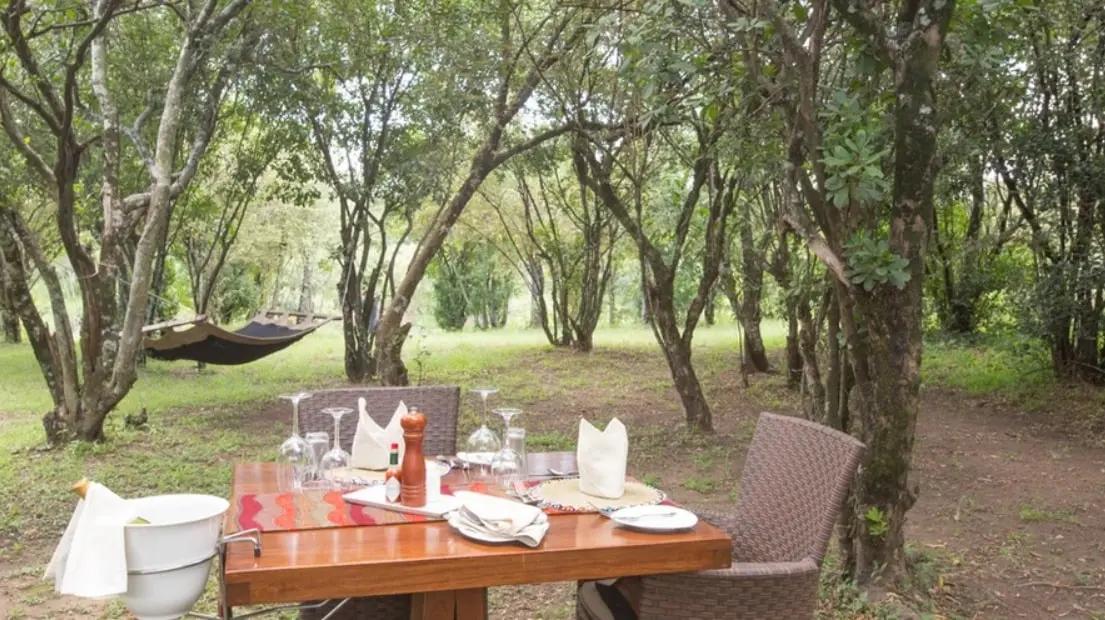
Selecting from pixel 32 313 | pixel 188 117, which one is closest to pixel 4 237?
pixel 32 313

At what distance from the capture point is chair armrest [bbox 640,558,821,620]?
1643 mm

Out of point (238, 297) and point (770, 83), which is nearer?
point (770, 83)

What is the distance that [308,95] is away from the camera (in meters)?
7.04

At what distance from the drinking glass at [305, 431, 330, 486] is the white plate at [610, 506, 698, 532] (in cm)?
69

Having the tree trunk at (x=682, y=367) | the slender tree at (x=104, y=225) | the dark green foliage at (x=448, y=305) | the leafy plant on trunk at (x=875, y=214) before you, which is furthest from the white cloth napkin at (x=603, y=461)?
the dark green foliage at (x=448, y=305)

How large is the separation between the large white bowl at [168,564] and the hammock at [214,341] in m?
4.76

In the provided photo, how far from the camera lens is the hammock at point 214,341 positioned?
252 inches

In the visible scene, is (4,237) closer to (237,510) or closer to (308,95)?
(308,95)

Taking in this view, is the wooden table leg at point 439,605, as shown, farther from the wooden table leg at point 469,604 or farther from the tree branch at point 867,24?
the tree branch at point 867,24

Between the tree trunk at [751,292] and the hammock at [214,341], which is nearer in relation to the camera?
the hammock at [214,341]

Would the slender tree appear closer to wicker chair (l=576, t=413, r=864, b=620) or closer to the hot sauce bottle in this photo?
the hot sauce bottle

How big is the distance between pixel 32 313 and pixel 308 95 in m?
2.78

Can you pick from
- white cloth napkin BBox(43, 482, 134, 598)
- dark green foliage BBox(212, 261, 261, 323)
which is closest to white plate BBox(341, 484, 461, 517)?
white cloth napkin BBox(43, 482, 134, 598)

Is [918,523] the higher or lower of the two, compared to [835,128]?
lower
